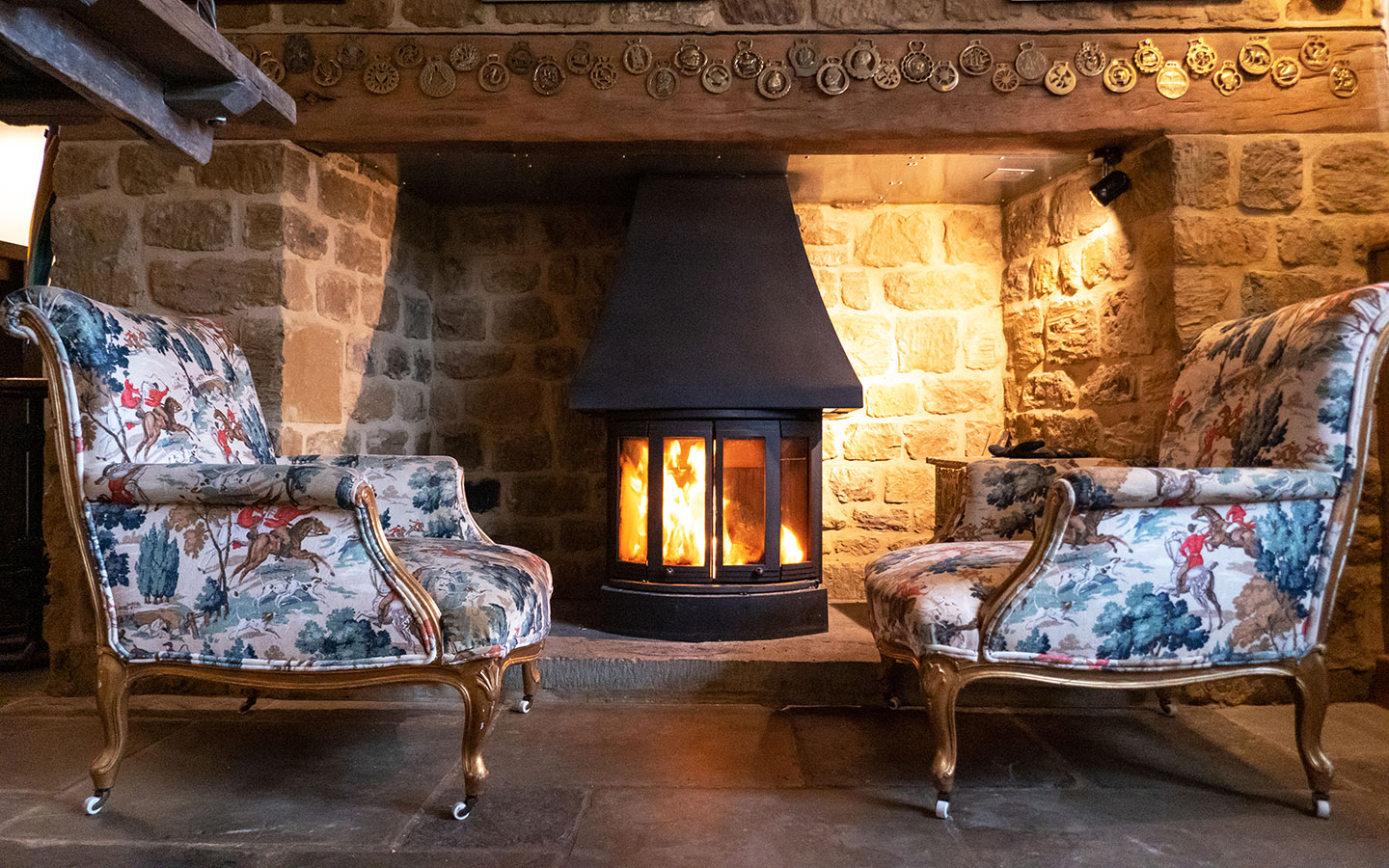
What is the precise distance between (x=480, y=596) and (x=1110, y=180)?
228cm

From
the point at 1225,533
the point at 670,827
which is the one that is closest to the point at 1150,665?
the point at 1225,533

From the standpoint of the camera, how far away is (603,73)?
2.62 metres

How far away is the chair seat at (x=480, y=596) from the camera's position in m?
1.71

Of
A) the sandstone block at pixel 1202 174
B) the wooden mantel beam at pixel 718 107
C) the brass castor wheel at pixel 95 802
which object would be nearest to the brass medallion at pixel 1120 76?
the wooden mantel beam at pixel 718 107

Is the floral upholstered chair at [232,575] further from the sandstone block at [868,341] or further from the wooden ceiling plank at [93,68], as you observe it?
the sandstone block at [868,341]

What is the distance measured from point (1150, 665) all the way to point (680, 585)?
55.9 inches

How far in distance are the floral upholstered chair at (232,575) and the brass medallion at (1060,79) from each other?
7.02 feet

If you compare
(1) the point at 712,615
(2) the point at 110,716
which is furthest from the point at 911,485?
(2) the point at 110,716

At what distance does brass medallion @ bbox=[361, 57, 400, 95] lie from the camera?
2607 mm

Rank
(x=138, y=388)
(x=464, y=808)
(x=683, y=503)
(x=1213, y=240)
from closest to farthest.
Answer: (x=464, y=808)
(x=138, y=388)
(x=1213, y=240)
(x=683, y=503)

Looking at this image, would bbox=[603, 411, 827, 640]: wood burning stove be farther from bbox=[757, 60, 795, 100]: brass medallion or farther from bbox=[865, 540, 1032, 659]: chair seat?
bbox=[757, 60, 795, 100]: brass medallion

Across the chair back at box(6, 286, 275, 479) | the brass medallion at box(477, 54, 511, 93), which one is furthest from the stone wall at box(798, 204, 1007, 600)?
the chair back at box(6, 286, 275, 479)

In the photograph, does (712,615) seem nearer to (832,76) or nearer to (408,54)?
(832,76)

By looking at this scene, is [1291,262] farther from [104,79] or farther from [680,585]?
[104,79]
